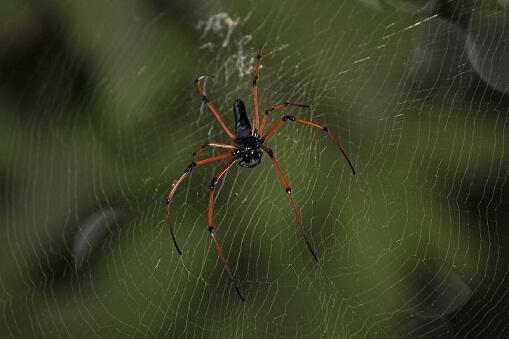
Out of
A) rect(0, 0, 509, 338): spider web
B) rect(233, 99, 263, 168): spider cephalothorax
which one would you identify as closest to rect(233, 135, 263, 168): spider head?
rect(233, 99, 263, 168): spider cephalothorax

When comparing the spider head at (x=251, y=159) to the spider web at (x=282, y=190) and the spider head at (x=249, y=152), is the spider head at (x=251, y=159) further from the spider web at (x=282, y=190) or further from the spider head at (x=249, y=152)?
the spider web at (x=282, y=190)

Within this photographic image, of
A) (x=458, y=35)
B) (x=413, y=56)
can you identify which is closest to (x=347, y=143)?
(x=413, y=56)

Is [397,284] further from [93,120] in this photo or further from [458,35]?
[93,120]

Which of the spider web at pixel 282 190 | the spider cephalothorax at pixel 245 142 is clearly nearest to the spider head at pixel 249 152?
the spider cephalothorax at pixel 245 142

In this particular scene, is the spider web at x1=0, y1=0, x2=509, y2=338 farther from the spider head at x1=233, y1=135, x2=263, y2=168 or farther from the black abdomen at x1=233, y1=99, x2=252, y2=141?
the black abdomen at x1=233, y1=99, x2=252, y2=141

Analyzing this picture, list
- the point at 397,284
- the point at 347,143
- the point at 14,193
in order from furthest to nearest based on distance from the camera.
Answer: the point at 14,193, the point at 347,143, the point at 397,284

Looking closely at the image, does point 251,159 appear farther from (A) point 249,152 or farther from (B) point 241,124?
(B) point 241,124

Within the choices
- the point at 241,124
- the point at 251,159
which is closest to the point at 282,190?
the point at 251,159

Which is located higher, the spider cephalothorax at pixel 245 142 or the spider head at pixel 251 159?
the spider cephalothorax at pixel 245 142

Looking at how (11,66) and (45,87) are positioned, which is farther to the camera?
(45,87)
